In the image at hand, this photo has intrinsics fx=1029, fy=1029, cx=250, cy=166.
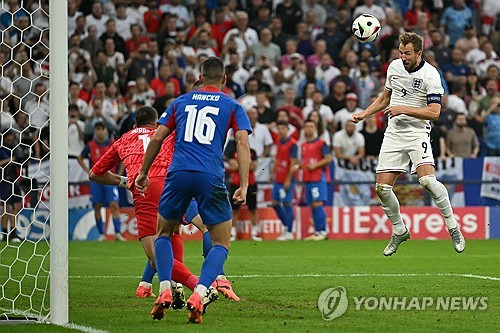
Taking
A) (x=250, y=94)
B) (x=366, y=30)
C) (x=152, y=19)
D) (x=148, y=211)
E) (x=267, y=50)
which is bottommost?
(x=148, y=211)

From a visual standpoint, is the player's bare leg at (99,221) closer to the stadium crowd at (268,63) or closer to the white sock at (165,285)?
the stadium crowd at (268,63)

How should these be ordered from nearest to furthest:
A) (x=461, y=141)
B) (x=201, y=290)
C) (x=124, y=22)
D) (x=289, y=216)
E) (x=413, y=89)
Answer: (x=201, y=290), (x=413, y=89), (x=289, y=216), (x=461, y=141), (x=124, y=22)

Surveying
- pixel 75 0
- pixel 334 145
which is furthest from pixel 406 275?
pixel 75 0

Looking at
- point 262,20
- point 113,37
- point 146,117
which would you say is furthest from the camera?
point 262,20

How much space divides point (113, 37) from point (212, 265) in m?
15.5

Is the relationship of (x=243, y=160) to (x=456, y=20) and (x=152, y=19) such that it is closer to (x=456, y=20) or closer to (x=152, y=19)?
(x=152, y=19)

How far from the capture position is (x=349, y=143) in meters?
20.3

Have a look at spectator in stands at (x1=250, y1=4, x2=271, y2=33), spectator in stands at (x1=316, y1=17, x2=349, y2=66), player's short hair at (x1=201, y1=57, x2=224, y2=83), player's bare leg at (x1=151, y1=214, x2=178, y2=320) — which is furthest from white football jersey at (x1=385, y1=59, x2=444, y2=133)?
spectator in stands at (x1=250, y1=4, x2=271, y2=33)

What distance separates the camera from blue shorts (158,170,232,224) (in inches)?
309

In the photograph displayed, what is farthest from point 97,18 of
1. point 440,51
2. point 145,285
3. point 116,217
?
point 145,285

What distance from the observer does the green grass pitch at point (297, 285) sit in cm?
782

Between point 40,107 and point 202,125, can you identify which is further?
point 40,107

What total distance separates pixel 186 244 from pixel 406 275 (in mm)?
6984

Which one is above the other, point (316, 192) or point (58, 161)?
point (58, 161)
